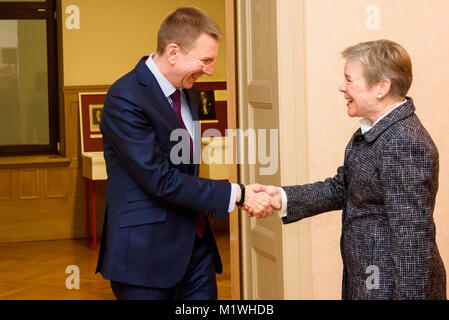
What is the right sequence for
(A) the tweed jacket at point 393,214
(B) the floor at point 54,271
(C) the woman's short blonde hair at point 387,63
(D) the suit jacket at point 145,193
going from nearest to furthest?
(A) the tweed jacket at point 393,214 < (C) the woman's short blonde hair at point 387,63 < (D) the suit jacket at point 145,193 < (B) the floor at point 54,271

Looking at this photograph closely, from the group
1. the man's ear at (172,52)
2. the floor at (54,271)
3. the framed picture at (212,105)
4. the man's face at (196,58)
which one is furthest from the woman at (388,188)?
the framed picture at (212,105)

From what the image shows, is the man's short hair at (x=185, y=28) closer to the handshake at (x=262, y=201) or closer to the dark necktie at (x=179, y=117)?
the dark necktie at (x=179, y=117)

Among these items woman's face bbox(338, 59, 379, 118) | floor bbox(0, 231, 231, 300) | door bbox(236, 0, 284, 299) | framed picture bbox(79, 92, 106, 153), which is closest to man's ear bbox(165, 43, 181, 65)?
woman's face bbox(338, 59, 379, 118)

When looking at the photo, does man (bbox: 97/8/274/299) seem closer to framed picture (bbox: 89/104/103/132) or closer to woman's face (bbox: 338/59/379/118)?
woman's face (bbox: 338/59/379/118)

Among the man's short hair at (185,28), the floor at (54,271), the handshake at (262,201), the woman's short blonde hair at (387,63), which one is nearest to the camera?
the woman's short blonde hair at (387,63)

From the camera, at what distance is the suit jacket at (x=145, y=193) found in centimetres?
258

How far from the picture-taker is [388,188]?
7.71 feet

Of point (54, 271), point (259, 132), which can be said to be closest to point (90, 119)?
point (54, 271)

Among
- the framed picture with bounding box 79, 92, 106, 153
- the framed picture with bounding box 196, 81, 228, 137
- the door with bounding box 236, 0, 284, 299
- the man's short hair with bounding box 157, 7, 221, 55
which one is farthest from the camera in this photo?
the framed picture with bounding box 196, 81, 228, 137

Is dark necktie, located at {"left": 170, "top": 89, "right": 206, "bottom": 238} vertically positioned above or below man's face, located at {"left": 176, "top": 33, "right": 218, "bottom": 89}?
below

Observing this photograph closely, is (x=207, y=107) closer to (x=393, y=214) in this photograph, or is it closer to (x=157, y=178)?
(x=157, y=178)

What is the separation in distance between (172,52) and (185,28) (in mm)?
102

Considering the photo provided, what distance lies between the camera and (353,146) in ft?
8.55

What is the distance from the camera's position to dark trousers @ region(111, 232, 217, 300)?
270cm
